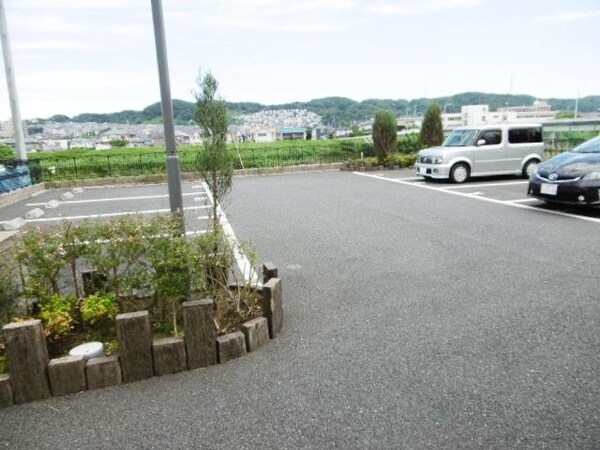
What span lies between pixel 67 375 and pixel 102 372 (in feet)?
0.68

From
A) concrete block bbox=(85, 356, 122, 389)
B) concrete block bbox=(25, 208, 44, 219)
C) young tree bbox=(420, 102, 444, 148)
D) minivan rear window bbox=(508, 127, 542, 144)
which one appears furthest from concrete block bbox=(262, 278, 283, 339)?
young tree bbox=(420, 102, 444, 148)

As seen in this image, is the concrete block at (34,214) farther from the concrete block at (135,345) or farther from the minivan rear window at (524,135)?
the minivan rear window at (524,135)

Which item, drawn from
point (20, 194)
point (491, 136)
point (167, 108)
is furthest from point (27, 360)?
point (491, 136)

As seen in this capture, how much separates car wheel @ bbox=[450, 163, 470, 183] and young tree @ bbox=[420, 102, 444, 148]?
548cm

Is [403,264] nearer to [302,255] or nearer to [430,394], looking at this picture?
[302,255]

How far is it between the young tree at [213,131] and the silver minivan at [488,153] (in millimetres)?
9555

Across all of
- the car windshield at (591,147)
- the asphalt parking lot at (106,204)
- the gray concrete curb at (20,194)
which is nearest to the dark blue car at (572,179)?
the car windshield at (591,147)

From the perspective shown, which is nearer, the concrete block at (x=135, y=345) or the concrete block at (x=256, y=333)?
the concrete block at (x=135, y=345)

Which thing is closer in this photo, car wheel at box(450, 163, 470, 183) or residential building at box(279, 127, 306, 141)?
car wheel at box(450, 163, 470, 183)

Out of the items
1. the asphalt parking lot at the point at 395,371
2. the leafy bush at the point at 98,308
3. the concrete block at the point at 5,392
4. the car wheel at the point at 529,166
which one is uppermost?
the car wheel at the point at 529,166

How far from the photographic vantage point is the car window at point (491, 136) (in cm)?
1233

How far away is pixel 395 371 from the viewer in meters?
2.82

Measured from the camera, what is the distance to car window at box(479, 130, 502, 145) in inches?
485

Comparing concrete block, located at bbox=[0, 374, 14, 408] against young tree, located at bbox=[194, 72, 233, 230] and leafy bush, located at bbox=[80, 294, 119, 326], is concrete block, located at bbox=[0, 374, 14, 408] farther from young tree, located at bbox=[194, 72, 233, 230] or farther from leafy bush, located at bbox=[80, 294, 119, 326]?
young tree, located at bbox=[194, 72, 233, 230]
